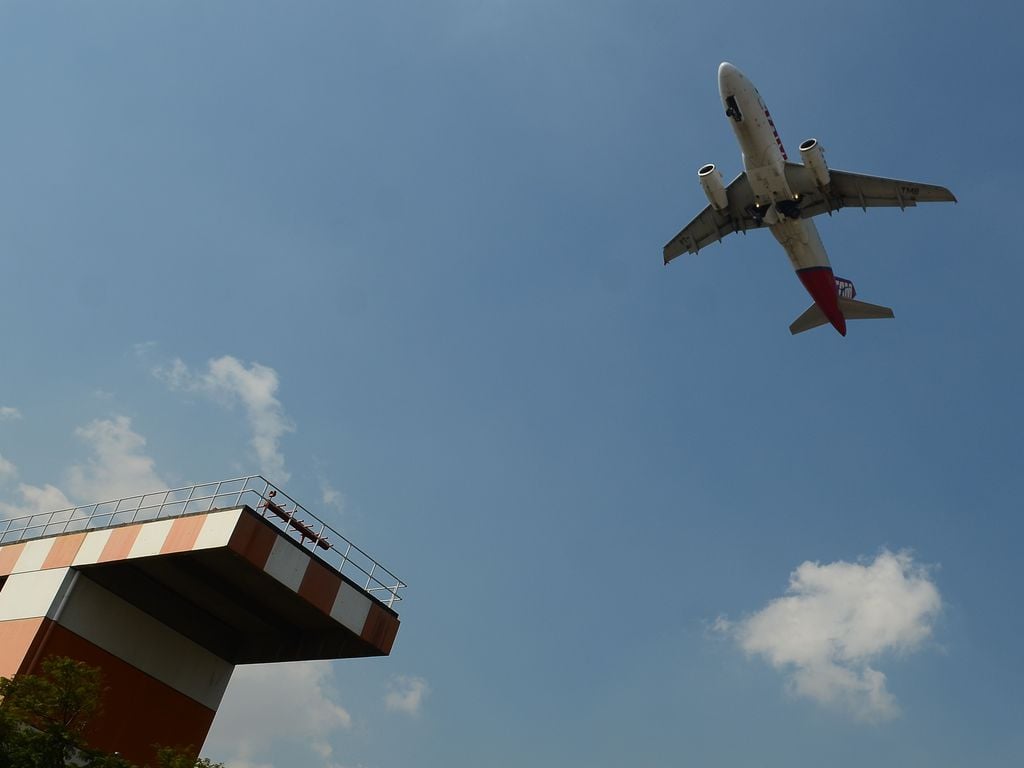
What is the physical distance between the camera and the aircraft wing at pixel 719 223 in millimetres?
41219

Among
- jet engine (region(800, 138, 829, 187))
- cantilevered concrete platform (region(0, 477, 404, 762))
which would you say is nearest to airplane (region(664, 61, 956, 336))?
jet engine (region(800, 138, 829, 187))

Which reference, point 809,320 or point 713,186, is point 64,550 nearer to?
point 713,186

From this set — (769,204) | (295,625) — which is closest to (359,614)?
(295,625)

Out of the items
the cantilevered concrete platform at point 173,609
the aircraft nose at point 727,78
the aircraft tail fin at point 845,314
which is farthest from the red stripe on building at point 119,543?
the aircraft tail fin at point 845,314

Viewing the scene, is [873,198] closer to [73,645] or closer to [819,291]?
[819,291]

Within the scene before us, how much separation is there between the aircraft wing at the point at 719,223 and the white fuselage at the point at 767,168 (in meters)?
1.39

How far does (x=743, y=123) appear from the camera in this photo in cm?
3644

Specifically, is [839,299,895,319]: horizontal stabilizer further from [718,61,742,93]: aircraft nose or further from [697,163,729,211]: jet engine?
[718,61,742,93]: aircraft nose

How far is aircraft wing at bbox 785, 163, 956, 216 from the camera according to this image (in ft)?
125

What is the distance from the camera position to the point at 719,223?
43.4m

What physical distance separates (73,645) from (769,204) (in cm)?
3344

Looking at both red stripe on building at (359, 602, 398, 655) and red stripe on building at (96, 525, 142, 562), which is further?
red stripe on building at (359, 602, 398, 655)

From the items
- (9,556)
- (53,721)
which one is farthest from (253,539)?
(9,556)

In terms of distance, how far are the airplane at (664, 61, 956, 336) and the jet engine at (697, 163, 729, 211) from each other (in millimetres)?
48
